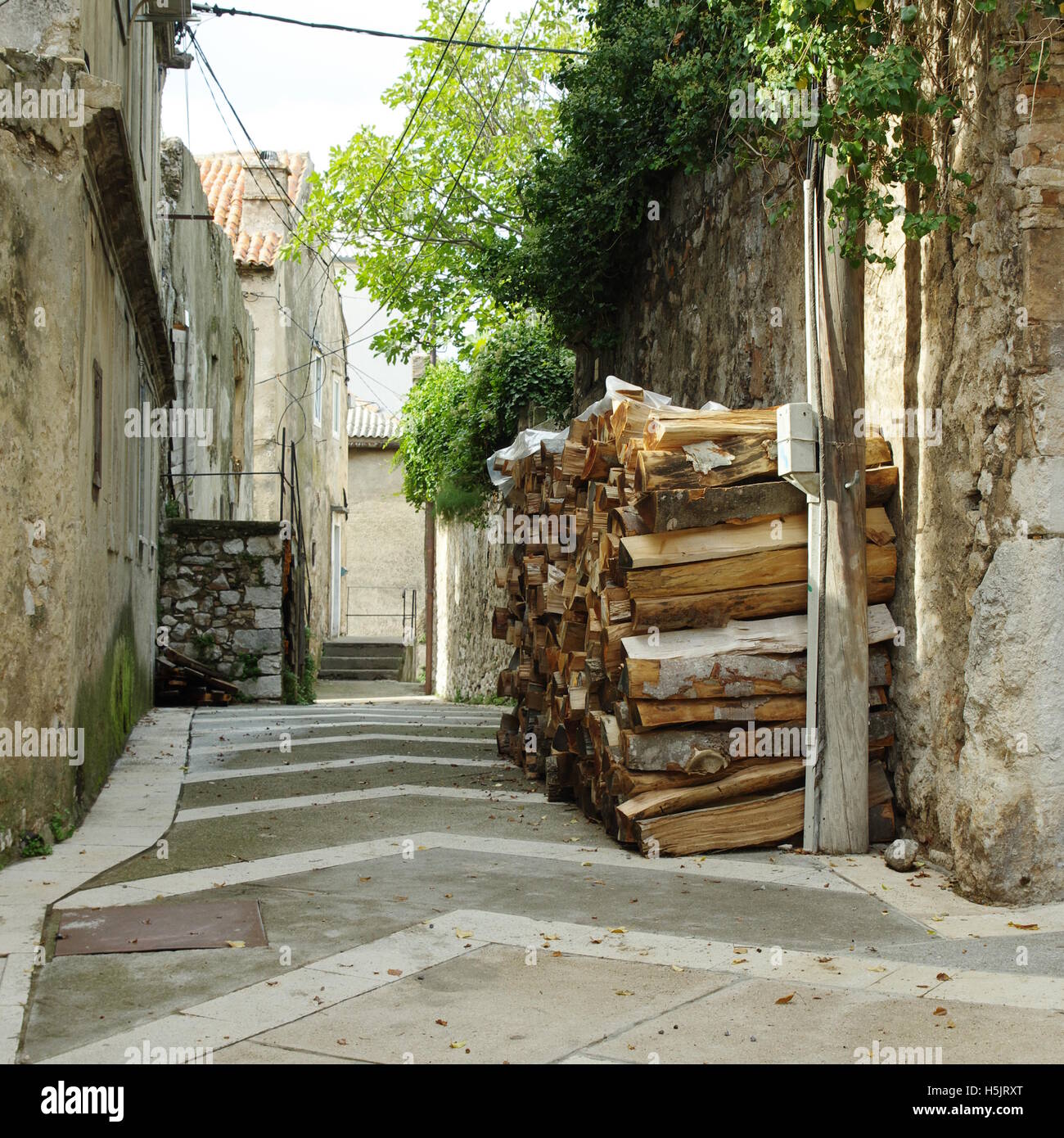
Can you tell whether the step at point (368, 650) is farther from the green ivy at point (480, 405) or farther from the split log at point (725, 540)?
the split log at point (725, 540)

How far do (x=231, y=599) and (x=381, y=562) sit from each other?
1821 cm

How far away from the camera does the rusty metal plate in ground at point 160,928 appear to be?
3930 mm

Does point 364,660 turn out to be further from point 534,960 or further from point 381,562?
point 534,960

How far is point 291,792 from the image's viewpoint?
723 cm

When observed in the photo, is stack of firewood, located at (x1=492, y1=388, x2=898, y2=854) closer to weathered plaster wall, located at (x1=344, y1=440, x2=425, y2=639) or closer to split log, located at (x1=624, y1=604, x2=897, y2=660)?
split log, located at (x1=624, y1=604, x2=897, y2=660)

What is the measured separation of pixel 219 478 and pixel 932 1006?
15745 mm

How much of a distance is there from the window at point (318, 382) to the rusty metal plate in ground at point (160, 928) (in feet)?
75.6

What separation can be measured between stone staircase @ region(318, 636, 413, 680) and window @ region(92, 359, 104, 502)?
51.7ft

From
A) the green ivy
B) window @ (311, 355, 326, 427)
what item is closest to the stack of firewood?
the green ivy

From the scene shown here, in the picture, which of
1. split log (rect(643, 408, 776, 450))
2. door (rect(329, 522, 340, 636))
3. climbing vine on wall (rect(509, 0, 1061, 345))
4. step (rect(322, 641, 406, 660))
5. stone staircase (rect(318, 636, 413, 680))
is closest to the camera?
climbing vine on wall (rect(509, 0, 1061, 345))

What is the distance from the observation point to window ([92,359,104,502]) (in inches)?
277
